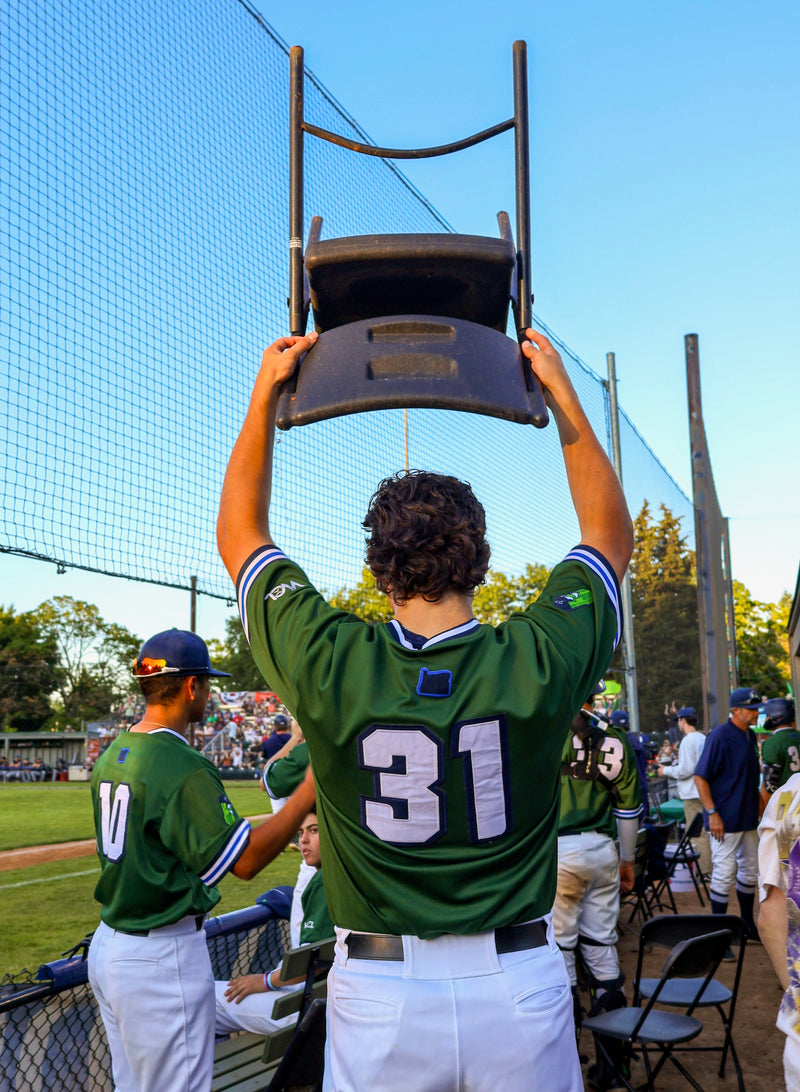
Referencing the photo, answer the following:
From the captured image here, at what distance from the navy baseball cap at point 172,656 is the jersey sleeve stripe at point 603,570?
205 centimetres

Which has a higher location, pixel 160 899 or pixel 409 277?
pixel 409 277

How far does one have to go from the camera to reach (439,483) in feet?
5.69

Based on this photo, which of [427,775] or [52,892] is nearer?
[427,775]

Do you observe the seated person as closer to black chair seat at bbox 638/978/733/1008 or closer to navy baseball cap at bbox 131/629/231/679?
navy baseball cap at bbox 131/629/231/679

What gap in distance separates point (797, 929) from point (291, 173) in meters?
2.17

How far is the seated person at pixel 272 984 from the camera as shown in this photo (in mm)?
4176

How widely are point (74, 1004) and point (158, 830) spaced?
1.36 meters

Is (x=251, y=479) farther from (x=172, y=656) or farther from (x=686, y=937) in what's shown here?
(x=686, y=937)

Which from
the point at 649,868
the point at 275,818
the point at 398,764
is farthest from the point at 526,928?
the point at 649,868

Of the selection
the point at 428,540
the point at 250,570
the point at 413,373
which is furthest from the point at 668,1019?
the point at 413,373

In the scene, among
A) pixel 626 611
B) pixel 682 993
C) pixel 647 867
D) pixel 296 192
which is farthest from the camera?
pixel 626 611

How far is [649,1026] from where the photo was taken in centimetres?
425

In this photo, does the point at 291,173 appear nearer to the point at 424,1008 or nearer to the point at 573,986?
the point at 424,1008

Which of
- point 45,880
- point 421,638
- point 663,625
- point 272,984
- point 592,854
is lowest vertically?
point 45,880
